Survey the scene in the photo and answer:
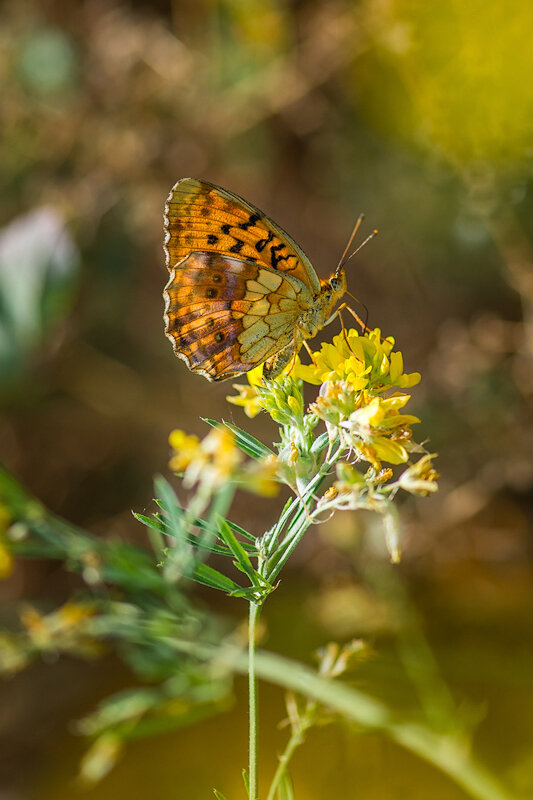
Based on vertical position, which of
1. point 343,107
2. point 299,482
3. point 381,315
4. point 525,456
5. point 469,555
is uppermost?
point 343,107

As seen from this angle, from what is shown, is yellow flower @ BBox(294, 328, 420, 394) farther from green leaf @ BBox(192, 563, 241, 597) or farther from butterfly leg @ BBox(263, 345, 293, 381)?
green leaf @ BBox(192, 563, 241, 597)

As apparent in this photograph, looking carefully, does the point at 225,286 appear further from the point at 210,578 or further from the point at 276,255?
the point at 210,578

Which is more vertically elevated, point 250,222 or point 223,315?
point 250,222

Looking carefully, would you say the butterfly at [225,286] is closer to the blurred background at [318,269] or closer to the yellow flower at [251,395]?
the yellow flower at [251,395]

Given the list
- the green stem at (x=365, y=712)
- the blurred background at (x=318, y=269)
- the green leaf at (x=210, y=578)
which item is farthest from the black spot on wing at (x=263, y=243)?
the blurred background at (x=318, y=269)

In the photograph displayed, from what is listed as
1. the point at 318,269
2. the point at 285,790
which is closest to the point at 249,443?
the point at 285,790

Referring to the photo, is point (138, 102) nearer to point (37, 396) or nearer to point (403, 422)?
point (37, 396)

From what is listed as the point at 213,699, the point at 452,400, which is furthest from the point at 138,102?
the point at 213,699

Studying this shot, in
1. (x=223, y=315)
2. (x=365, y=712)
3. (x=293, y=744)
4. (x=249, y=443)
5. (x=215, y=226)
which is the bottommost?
(x=365, y=712)
